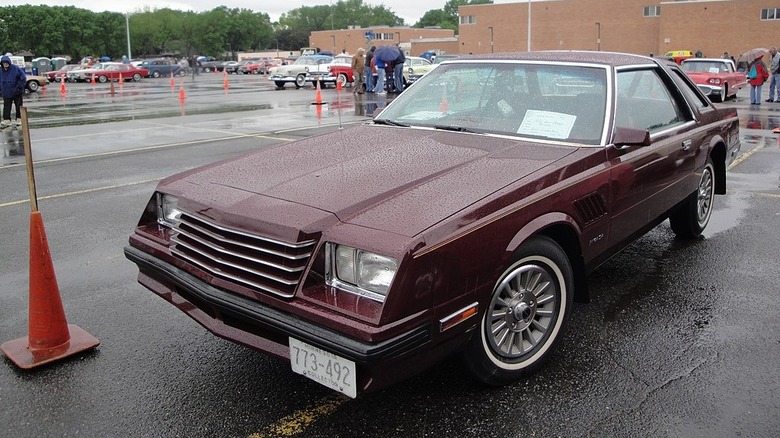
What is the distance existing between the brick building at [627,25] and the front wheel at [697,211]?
60481 millimetres

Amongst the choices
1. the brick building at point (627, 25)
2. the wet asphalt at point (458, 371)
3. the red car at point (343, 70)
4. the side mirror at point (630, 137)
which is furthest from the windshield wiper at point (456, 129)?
the brick building at point (627, 25)

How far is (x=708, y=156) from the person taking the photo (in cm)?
587

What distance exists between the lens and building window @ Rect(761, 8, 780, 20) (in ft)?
189

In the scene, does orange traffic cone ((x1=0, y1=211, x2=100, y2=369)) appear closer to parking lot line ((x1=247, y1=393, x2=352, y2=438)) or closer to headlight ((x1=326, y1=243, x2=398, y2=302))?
parking lot line ((x1=247, y1=393, x2=352, y2=438))

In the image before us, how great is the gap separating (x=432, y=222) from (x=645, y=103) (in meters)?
2.78

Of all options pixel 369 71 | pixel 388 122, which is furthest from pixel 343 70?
pixel 388 122

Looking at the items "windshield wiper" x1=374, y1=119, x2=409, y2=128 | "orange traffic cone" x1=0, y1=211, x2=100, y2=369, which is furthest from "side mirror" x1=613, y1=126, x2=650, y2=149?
"orange traffic cone" x1=0, y1=211, x2=100, y2=369

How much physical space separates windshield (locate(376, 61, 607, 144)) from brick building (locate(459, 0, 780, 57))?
62.6 meters

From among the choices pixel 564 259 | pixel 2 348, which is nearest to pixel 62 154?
pixel 2 348

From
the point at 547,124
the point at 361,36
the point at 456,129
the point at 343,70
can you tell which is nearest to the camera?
the point at 547,124

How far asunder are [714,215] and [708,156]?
4.48ft

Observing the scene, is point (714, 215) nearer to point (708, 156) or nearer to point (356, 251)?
point (708, 156)

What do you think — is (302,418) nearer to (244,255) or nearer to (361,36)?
(244,255)

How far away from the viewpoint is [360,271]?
2.89 metres
